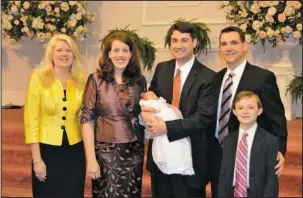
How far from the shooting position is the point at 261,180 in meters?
2.78

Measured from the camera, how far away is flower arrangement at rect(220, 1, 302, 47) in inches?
235

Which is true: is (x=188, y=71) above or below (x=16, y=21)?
below

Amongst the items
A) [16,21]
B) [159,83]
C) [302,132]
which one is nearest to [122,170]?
[159,83]

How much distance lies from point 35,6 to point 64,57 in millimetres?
4412

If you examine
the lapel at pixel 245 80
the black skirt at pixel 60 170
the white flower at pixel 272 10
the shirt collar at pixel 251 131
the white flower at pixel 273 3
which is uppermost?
the white flower at pixel 273 3

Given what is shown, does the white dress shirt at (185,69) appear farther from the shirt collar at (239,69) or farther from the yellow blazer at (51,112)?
the yellow blazer at (51,112)

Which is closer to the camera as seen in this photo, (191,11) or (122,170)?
(122,170)

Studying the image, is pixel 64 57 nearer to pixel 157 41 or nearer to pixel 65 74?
pixel 65 74

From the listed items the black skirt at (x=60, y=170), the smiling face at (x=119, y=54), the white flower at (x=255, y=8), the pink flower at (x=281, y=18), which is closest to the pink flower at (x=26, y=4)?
the white flower at (x=255, y=8)

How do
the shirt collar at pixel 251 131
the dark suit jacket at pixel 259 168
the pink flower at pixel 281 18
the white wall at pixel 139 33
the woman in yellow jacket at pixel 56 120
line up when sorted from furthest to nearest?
the white wall at pixel 139 33 < the pink flower at pixel 281 18 < the woman in yellow jacket at pixel 56 120 < the shirt collar at pixel 251 131 < the dark suit jacket at pixel 259 168

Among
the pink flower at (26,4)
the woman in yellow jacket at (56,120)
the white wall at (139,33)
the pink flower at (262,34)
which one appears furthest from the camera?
the white wall at (139,33)

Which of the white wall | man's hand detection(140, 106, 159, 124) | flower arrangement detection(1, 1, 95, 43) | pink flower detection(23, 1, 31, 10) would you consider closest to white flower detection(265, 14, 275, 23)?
the white wall

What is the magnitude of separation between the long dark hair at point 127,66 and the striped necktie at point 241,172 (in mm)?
869

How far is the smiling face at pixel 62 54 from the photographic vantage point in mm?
3229
